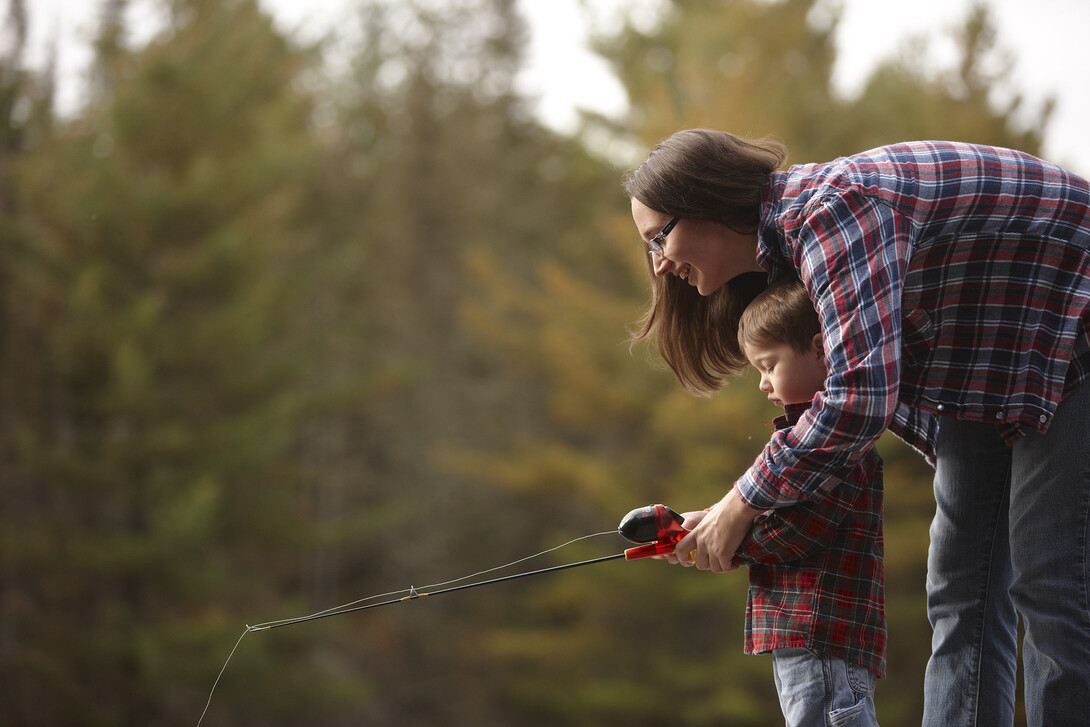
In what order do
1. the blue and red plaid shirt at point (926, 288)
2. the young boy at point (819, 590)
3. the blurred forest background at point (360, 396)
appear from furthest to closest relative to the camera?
1. the blurred forest background at point (360, 396)
2. the young boy at point (819, 590)
3. the blue and red plaid shirt at point (926, 288)

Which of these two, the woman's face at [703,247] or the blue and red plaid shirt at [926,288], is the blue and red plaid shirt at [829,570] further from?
the woman's face at [703,247]

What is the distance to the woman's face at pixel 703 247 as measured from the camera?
5.62 feet

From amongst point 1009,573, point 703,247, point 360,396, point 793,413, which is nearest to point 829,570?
point 793,413

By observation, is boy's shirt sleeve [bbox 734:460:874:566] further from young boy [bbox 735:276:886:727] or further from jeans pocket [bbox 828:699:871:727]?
jeans pocket [bbox 828:699:871:727]

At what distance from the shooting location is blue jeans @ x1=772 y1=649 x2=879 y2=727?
1.52m

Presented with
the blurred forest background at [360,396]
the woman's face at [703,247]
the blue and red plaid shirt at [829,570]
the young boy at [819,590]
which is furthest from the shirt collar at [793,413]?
the blurred forest background at [360,396]

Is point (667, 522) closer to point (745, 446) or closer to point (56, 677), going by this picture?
point (745, 446)

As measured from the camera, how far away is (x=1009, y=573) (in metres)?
1.78

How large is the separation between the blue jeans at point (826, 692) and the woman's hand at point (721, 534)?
0.60 feet

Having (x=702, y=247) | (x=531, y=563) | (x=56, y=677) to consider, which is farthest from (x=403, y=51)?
(x=702, y=247)

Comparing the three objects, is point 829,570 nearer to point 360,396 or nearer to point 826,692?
point 826,692

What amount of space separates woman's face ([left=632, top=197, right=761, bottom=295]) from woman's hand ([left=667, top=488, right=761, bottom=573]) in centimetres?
41

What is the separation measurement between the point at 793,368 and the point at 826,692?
21.2 inches

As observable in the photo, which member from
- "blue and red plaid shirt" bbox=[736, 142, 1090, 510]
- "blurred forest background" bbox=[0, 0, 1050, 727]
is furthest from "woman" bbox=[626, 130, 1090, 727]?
"blurred forest background" bbox=[0, 0, 1050, 727]
